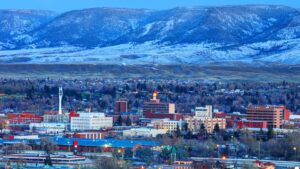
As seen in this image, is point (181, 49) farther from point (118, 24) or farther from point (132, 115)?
point (132, 115)

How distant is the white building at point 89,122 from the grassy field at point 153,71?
41.2 metres

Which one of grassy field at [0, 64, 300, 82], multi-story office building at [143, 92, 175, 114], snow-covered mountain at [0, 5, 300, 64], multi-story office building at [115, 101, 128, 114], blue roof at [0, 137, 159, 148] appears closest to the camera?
blue roof at [0, 137, 159, 148]

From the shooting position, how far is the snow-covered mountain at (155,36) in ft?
451

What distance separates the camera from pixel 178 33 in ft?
506

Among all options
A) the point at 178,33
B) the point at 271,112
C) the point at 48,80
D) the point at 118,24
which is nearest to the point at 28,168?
the point at 271,112

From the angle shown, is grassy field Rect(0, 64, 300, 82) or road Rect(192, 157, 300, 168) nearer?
road Rect(192, 157, 300, 168)

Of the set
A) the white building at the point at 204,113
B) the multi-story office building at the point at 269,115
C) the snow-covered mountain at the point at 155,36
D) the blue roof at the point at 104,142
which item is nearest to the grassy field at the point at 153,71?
the snow-covered mountain at the point at 155,36

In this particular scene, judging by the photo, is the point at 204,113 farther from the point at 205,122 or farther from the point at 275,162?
the point at 275,162

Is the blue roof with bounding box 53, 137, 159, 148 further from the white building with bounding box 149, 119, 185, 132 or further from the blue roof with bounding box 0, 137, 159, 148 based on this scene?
the white building with bounding box 149, 119, 185, 132

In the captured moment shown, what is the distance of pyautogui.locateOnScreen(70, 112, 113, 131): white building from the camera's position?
70.7 meters

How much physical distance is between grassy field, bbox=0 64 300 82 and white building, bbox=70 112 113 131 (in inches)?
1620

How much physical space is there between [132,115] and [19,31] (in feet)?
306

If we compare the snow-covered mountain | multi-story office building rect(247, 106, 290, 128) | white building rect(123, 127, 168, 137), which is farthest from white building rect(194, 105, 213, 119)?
the snow-covered mountain

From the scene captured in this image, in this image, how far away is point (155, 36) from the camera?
507 ft
